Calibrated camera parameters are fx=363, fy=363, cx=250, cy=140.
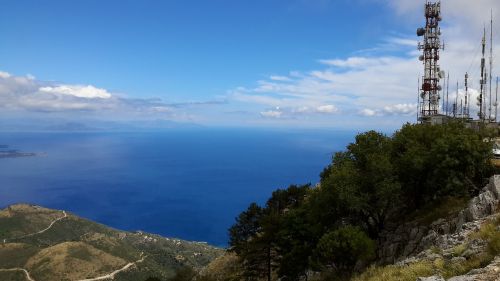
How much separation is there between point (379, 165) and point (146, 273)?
165 m

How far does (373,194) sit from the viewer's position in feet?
109

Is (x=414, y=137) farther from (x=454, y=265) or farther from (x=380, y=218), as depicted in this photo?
(x=454, y=265)

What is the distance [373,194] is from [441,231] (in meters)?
7.40

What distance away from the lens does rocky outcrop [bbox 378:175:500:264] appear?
22266 millimetres

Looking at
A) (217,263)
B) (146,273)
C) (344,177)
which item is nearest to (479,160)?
(344,177)

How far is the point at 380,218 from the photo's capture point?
34719 millimetres

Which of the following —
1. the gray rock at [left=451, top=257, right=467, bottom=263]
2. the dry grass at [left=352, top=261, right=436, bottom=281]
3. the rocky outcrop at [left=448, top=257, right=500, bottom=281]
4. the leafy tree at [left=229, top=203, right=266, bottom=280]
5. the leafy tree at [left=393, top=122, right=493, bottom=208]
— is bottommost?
the leafy tree at [left=229, top=203, right=266, bottom=280]

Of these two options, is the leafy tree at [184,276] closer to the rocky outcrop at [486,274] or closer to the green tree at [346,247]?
the green tree at [346,247]

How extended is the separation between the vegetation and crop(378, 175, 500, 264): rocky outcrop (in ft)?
4.71

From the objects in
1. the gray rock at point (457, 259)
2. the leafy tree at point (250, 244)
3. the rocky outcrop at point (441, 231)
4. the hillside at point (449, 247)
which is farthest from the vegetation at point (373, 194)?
the gray rock at point (457, 259)

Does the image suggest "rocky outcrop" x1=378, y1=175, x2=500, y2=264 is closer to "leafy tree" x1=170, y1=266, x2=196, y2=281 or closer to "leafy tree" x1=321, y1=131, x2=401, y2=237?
"leafy tree" x1=321, y1=131, x2=401, y2=237

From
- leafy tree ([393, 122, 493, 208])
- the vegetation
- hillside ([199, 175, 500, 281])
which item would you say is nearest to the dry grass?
hillside ([199, 175, 500, 281])

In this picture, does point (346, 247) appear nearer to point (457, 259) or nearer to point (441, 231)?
point (441, 231)

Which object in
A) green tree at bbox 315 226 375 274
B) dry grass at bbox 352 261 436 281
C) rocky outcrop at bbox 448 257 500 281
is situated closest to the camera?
rocky outcrop at bbox 448 257 500 281
